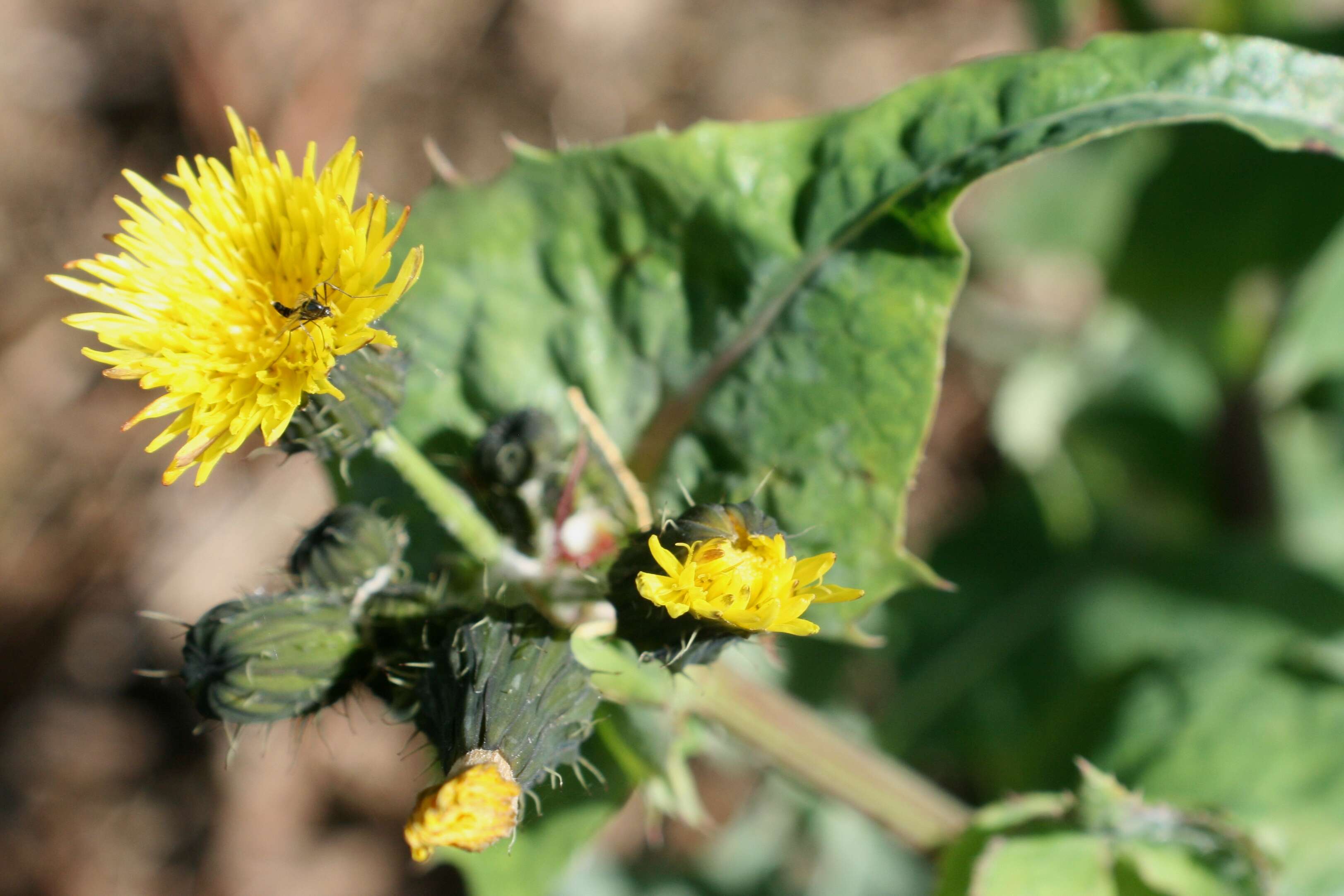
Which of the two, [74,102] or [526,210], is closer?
[526,210]

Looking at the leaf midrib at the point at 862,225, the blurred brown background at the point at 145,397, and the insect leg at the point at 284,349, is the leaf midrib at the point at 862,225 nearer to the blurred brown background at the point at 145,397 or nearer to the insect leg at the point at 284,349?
the insect leg at the point at 284,349

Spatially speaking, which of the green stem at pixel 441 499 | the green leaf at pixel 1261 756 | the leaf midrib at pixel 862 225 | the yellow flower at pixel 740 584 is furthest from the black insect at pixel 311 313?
the green leaf at pixel 1261 756

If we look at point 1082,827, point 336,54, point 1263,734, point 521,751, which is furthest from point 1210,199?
point 336,54

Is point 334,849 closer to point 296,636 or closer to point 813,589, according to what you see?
point 296,636

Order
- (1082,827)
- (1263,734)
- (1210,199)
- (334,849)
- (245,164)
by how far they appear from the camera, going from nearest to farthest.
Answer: (245,164), (1082,827), (1263,734), (1210,199), (334,849)

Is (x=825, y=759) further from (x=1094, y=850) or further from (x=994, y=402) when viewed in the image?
(x=994, y=402)

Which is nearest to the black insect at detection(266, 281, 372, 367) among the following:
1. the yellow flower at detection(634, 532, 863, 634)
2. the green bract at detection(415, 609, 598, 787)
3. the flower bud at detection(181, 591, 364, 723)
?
the flower bud at detection(181, 591, 364, 723)
